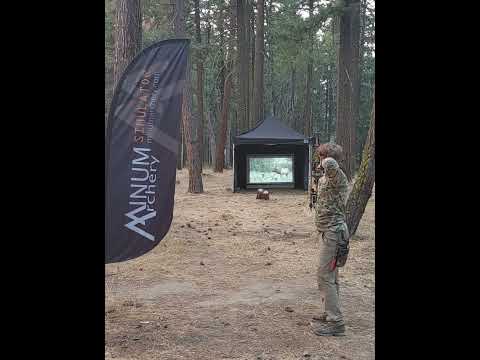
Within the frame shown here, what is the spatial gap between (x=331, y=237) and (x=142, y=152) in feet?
6.82

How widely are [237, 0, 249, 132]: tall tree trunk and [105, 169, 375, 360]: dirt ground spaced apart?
1262 cm

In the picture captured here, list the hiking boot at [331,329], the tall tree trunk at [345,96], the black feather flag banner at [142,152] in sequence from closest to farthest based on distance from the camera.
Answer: the black feather flag banner at [142,152]
the hiking boot at [331,329]
the tall tree trunk at [345,96]

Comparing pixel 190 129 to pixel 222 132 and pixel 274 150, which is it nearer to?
pixel 274 150

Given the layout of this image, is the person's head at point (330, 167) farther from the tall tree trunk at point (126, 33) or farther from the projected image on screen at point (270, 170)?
the projected image on screen at point (270, 170)

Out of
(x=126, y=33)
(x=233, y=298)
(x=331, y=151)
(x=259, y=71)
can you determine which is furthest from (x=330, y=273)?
(x=259, y=71)

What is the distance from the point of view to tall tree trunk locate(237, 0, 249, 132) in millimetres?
22938

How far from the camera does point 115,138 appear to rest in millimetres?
4430

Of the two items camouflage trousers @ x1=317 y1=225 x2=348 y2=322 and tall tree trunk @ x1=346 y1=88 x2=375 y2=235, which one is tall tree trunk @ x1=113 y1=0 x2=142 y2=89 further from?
tall tree trunk @ x1=346 y1=88 x2=375 y2=235

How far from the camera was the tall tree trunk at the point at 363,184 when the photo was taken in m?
9.62

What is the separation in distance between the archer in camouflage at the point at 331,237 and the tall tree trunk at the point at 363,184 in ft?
14.8

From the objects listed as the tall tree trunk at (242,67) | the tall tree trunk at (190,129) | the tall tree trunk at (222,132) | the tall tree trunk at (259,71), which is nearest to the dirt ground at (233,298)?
the tall tree trunk at (190,129)
